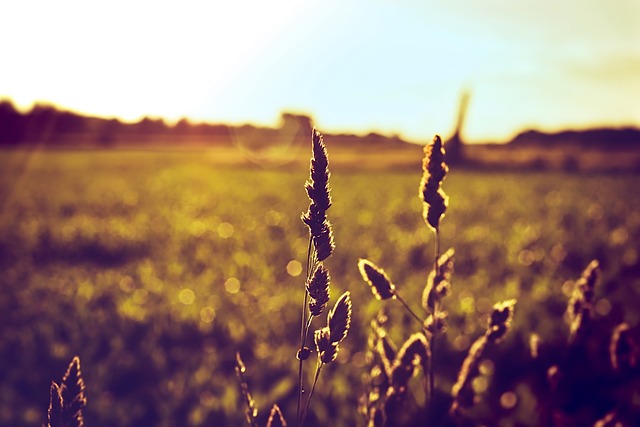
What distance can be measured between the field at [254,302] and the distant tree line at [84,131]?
49080 mm

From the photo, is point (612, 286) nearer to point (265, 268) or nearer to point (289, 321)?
point (289, 321)

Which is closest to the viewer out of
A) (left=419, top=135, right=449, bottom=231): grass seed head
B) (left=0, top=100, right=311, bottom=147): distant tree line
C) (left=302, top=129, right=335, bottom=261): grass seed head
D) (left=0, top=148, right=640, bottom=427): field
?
(left=302, top=129, right=335, bottom=261): grass seed head

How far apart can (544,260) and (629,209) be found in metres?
7.15

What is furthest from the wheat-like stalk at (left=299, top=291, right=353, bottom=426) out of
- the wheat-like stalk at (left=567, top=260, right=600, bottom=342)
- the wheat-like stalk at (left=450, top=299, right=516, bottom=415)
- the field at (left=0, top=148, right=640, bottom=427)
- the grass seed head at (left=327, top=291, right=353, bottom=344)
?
the field at (left=0, top=148, right=640, bottom=427)

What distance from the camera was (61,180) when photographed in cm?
2205

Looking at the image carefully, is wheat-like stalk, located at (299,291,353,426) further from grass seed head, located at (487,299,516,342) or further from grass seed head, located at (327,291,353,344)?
grass seed head, located at (487,299,516,342)

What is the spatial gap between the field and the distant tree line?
1932 inches

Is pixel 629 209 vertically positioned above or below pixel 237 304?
above

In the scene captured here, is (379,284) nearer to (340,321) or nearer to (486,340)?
(340,321)

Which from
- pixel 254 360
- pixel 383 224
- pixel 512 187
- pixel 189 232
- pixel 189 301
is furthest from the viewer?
pixel 512 187

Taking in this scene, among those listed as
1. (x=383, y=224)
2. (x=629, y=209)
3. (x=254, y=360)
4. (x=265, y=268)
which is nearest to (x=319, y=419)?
(x=254, y=360)

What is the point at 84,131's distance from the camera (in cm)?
8062

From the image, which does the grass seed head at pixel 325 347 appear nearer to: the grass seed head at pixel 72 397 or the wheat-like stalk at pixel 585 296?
the grass seed head at pixel 72 397

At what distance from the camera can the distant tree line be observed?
6488cm
